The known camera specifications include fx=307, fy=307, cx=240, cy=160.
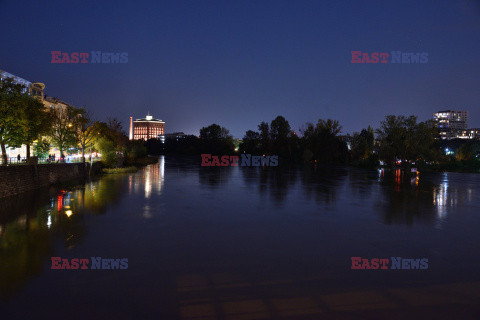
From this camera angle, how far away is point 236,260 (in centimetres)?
1043

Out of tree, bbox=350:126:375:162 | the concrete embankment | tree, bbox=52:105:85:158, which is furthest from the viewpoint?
tree, bbox=350:126:375:162

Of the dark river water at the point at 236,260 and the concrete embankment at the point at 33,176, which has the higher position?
the concrete embankment at the point at 33,176

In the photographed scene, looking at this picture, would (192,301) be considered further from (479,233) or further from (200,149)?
(200,149)

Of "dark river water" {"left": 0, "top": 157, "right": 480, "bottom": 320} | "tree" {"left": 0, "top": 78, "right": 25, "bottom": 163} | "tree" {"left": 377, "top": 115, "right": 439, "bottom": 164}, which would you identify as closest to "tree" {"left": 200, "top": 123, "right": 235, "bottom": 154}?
"tree" {"left": 377, "top": 115, "right": 439, "bottom": 164}

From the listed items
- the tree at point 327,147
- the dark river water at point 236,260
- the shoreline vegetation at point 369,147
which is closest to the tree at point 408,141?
the shoreline vegetation at point 369,147

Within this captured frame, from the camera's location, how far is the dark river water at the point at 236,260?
7.37m

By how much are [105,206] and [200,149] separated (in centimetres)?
13298

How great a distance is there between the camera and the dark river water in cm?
737

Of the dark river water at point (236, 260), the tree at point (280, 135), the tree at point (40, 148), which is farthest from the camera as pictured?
the tree at point (280, 135)

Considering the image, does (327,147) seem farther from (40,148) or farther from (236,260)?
(236,260)

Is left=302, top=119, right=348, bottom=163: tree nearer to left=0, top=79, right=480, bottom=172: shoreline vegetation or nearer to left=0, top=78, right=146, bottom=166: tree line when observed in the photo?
left=0, top=79, right=480, bottom=172: shoreline vegetation

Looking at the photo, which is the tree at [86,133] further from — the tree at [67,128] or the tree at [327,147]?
the tree at [327,147]

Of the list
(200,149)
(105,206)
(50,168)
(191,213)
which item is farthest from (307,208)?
(200,149)

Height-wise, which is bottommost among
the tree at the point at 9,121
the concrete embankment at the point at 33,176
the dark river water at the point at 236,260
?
the dark river water at the point at 236,260
